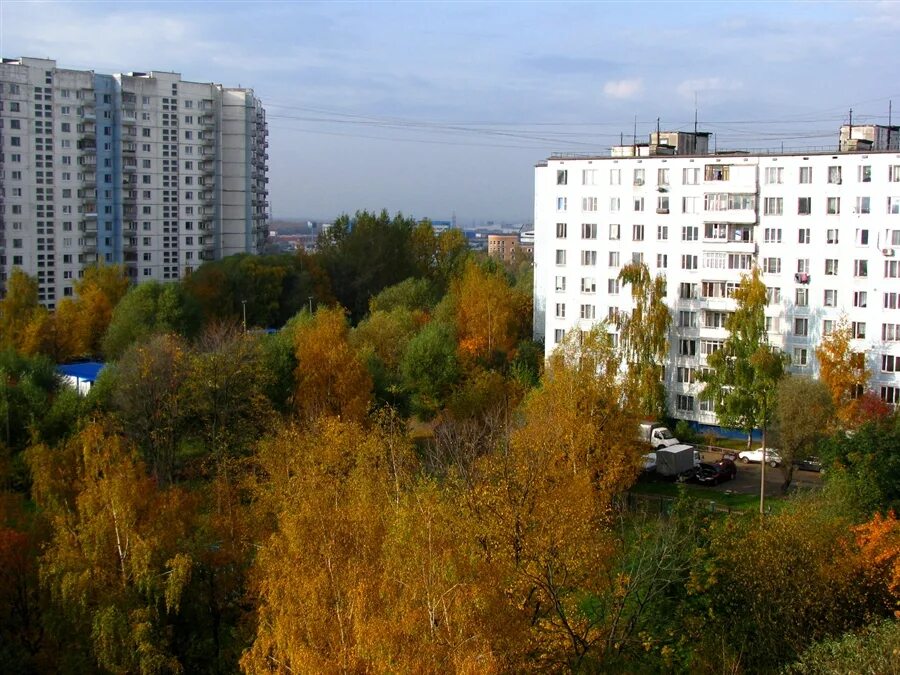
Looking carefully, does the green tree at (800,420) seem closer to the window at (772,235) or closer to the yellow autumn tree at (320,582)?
the window at (772,235)

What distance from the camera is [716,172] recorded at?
3297cm

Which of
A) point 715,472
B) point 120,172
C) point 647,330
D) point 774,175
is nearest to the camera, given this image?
point 715,472

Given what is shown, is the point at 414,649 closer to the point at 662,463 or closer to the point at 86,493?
the point at 86,493

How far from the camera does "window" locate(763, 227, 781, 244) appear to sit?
3217cm

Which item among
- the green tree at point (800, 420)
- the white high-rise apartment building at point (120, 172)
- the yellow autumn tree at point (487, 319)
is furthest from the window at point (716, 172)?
the white high-rise apartment building at point (120, 172)

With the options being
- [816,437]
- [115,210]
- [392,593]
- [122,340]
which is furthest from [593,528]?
[115,210]

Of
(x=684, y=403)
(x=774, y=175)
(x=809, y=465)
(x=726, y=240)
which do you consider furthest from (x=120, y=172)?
(x=809, y=465)

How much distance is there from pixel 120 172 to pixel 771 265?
36775mm

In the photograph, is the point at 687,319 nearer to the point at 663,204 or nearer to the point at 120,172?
the point at 663,204

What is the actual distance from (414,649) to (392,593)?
125 cm

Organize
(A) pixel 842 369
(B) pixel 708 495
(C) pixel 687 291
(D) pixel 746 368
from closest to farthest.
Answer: (B) pixel 708 495, (D) pixel 746 368, (A) pixel 842 369, (C) pixel 687 291

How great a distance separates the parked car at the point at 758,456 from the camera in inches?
1166

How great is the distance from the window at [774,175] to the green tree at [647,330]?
4600mm

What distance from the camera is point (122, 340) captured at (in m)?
39.4
